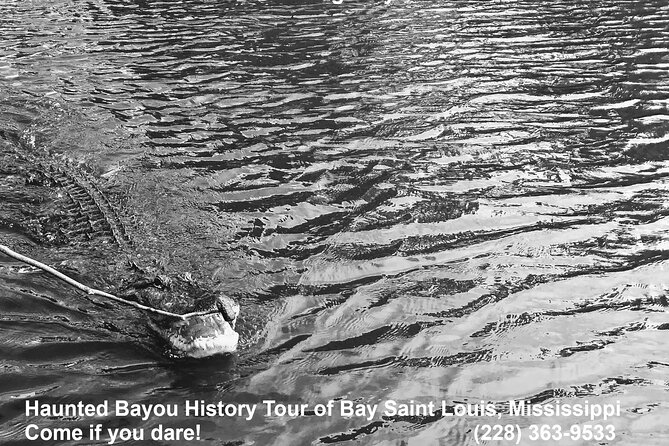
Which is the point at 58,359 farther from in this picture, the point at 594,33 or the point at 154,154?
the point at 594,33

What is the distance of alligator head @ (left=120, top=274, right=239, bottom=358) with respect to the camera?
411cm

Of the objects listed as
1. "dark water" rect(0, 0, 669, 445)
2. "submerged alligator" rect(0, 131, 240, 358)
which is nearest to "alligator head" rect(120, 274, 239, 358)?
"submerged alligator" rect(0, 131, 240, 358)

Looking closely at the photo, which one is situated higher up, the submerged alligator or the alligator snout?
the submerged alligator

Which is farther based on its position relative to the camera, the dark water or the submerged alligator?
the submerged alligator

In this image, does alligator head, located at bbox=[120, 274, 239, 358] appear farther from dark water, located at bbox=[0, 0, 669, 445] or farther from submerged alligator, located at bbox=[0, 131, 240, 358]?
dark water, located at bbox=[0, 0, 669, 445]

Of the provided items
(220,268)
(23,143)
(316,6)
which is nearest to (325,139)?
(220,268)

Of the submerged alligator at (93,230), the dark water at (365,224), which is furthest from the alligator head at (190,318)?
the dark water at (365,224)

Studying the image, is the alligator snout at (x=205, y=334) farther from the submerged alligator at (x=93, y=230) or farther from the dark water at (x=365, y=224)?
the dark water at (x=365, y=224)

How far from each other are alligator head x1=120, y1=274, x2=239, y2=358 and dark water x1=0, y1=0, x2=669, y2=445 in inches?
5.5

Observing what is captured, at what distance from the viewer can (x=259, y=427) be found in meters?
3.62

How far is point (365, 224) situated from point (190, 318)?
2224 mm

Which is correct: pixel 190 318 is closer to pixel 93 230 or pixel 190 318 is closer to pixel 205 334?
pixel 205 334

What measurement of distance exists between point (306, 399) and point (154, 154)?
470 cm

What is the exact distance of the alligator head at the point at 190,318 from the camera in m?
4.11
